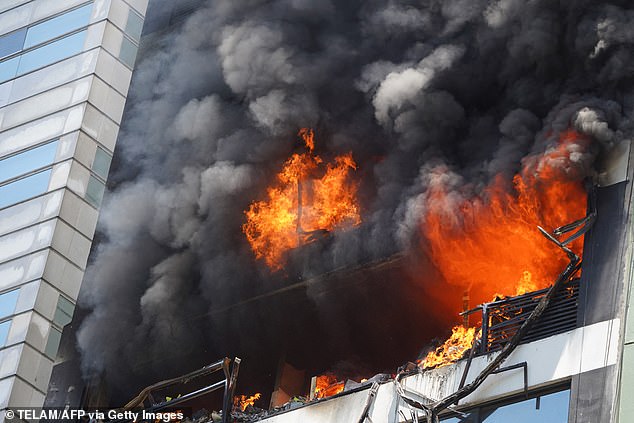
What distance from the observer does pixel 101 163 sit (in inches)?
1281

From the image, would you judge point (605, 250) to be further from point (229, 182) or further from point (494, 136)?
point (229, 182)

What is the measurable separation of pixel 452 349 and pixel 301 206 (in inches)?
292

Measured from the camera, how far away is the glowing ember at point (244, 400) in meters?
26.9

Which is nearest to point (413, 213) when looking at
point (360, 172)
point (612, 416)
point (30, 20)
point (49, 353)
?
point (360, 172)

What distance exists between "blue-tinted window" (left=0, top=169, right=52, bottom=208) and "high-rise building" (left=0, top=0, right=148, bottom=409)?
32 millimetres

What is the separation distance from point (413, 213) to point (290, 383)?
5.31m

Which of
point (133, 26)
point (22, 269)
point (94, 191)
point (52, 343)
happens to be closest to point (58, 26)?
point (133, 26)

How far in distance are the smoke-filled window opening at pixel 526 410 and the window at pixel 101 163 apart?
51.1ft

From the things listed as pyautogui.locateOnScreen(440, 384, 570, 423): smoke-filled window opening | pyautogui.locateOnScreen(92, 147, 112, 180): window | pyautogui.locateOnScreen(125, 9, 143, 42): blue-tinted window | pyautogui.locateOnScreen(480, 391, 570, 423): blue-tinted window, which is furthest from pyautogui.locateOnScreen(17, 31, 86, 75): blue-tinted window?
pyautogui.locateOnScreen(480, 391, 570, 423): blue-tinted window

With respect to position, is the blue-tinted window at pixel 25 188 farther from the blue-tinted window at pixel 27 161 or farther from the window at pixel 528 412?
the window at pixel 528 412

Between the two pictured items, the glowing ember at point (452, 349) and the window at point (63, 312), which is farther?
the window at point (63, 312)

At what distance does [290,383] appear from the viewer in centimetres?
2694

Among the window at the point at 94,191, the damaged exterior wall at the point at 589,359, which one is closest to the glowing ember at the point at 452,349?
the damaged exterior wall at the point at 589,359

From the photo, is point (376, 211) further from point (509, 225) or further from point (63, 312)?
point (63, 312)
